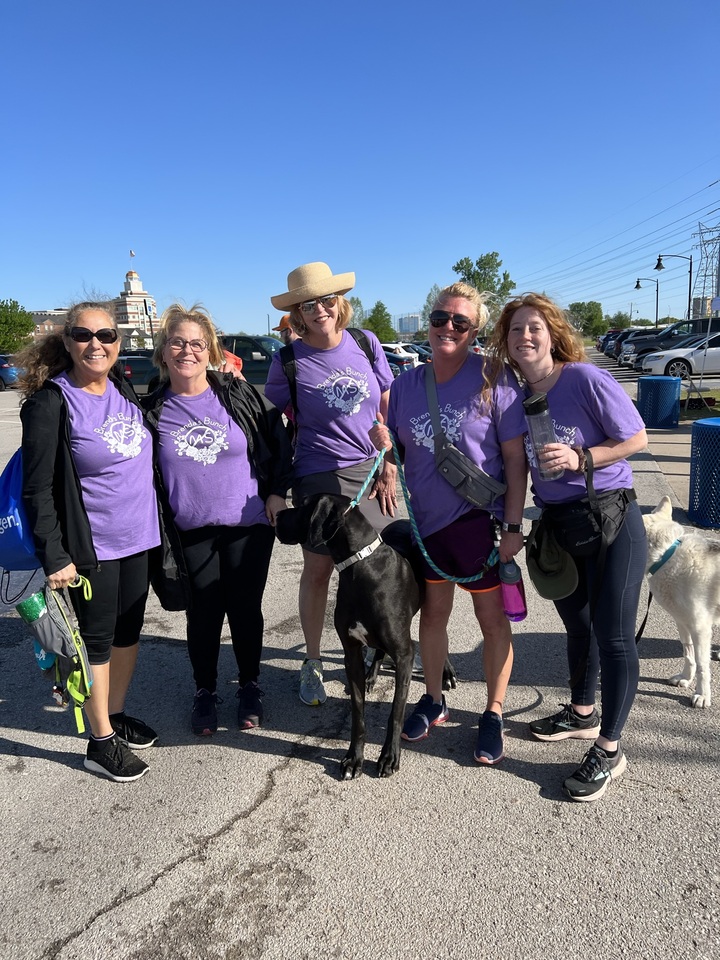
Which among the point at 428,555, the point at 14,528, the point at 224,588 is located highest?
the point at 14,528

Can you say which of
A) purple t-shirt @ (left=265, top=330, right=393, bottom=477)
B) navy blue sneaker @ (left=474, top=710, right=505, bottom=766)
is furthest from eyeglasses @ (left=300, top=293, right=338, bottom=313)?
navy blue sneaker @ (left=474, top=710, right=505, bottom=766)

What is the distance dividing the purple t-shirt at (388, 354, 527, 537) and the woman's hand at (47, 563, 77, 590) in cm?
144

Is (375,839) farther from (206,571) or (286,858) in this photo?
(206,571)

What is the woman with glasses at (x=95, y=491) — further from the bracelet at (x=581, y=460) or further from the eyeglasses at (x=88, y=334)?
the bracelet at (x=581, y=460)

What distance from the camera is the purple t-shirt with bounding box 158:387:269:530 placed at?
2.90 m

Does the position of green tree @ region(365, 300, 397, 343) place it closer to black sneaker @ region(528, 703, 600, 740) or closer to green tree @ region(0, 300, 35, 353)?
green tree @ region(0, 300, 35, 353)

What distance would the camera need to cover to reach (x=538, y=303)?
2.47m

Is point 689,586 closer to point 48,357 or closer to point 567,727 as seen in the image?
point 567,727

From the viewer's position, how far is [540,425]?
2.44 m

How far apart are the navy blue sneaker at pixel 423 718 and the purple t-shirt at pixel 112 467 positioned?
1463 millimetres

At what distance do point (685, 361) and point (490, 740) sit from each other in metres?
19.3

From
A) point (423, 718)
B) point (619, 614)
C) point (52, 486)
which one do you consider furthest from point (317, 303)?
point (423, 718)

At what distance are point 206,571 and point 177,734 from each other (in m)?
0.85

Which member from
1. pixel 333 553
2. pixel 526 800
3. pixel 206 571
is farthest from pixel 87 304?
pixel 526 800
